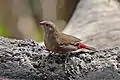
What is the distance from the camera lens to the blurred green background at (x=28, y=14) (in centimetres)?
279

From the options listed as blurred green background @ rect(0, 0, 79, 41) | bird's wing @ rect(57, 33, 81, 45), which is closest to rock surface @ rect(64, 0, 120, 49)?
blurred green background @ rect(0, 0, 79, 41)

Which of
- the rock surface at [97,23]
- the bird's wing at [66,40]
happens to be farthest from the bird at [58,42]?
the rock surface at [97,23]

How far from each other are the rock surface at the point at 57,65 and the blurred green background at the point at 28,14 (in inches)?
61.9

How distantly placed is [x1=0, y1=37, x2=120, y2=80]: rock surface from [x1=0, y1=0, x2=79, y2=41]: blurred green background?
157cm

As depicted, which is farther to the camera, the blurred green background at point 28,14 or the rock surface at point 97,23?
the blurred green background at point 28,14

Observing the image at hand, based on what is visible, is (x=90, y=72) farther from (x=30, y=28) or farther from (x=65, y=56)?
(x=30, y=28)

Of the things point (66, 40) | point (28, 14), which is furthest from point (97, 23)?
point (66, 40)

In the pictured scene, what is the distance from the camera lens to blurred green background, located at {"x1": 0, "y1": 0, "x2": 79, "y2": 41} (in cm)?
279

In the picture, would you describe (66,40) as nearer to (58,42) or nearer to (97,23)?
(58,42)

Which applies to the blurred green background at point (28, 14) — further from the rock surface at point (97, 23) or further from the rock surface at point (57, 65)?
the rock surface at point (57, 65)

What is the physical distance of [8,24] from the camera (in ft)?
9.32

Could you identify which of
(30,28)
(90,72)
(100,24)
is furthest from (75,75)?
(30,28)

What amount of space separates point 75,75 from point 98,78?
7 cm

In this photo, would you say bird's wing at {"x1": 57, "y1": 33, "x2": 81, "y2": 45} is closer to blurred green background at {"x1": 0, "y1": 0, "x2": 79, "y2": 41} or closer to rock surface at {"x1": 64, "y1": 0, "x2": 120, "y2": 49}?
rock surface at {"x1": 64, "y1": 0, "x2": 120, "y2": 49}
